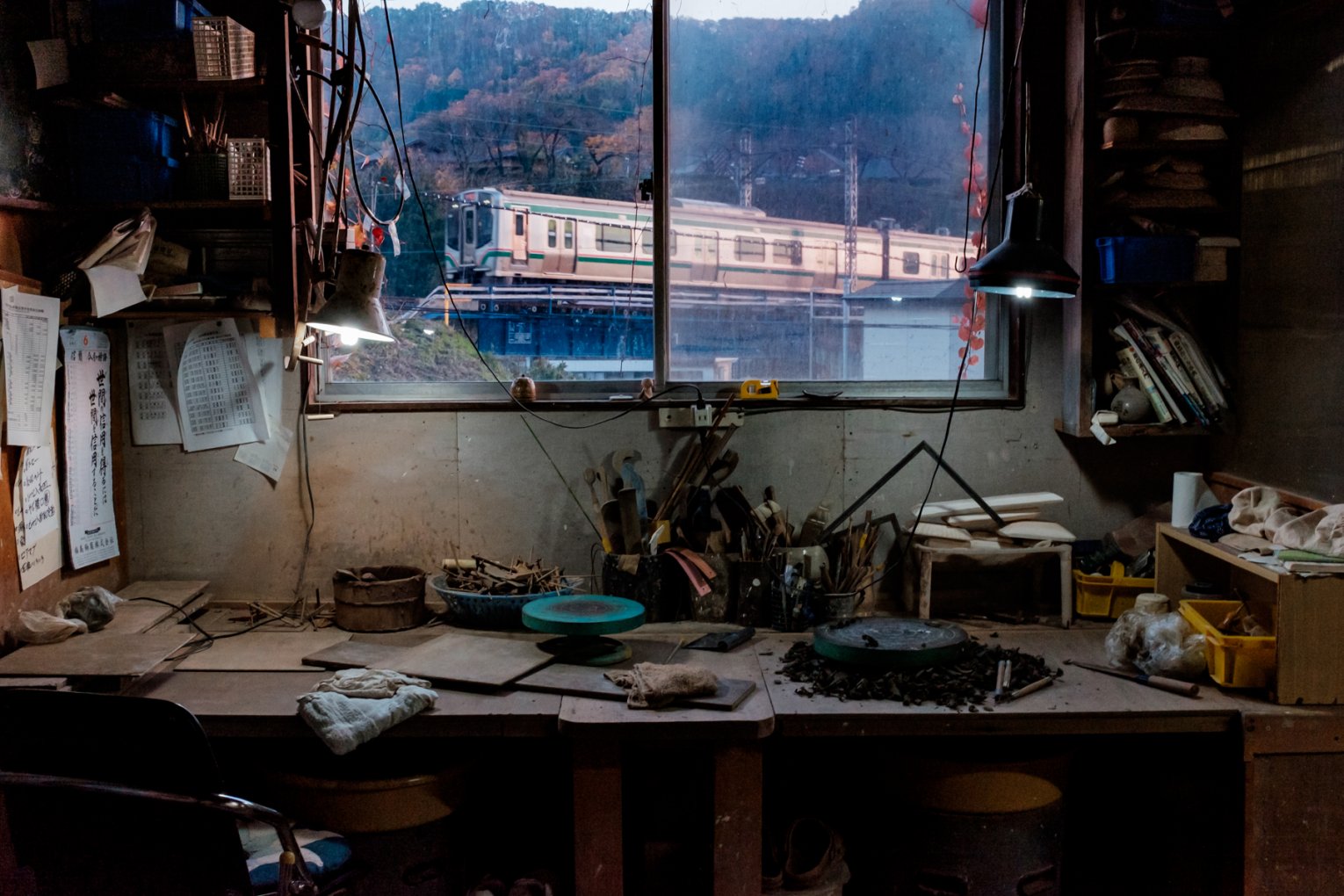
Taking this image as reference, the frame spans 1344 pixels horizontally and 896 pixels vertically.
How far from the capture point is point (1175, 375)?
3.15 m

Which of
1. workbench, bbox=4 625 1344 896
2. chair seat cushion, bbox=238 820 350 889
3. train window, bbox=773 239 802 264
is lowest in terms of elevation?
chair seat cushion, bbox=238 820 350 889

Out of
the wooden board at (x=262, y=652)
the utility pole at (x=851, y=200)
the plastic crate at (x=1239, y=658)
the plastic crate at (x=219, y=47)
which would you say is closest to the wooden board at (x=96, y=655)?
the wooden board at (x=262, y=652)

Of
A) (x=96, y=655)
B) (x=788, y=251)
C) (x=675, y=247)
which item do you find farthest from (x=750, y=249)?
(x=96, y=655)

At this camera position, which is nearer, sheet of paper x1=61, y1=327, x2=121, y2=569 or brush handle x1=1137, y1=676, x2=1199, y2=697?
brush handle x1=1137, y1=676, x2=1199, y2=697

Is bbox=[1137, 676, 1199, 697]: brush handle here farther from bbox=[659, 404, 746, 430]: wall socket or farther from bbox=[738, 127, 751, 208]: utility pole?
bbox=[738, 127, 751, 208]: utility pole

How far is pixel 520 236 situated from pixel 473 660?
1.40m

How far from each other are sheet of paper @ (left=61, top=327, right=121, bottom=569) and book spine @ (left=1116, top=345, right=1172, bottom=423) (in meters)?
3.07

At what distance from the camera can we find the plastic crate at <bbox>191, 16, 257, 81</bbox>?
295cm

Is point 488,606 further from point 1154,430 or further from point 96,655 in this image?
point 1154,430

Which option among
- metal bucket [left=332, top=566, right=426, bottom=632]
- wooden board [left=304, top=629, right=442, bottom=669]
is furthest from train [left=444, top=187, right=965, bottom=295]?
wooden board [left=304, top=629, right=442, bottom=669]

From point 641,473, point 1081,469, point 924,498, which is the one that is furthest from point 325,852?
point 1081,469

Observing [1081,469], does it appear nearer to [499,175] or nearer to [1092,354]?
[1092,354]

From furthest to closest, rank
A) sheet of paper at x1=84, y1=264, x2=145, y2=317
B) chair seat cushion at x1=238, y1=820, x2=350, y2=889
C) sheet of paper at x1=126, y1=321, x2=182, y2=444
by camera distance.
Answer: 1. sheet of paper at x1=126, y1=321, x2=182, y2=444
2. sheet of paper at x1=84, y1=264, x2=145, y2=317
3. chair seat cushion at x1=238, y1=820, x2=350, y2=889

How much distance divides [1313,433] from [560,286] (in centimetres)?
222
